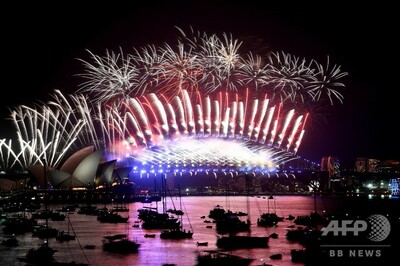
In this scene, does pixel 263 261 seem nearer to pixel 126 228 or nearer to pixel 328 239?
pixel 328 239

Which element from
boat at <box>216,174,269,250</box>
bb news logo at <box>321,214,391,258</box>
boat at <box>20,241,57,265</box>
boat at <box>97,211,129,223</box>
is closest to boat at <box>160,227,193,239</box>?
boat at <box>216,174,269,250</box>

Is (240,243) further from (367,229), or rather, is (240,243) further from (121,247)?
(367,229)

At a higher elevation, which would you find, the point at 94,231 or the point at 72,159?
the point at 72,159

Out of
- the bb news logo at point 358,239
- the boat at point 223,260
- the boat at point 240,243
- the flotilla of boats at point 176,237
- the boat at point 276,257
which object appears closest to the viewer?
the boat at point 223,260

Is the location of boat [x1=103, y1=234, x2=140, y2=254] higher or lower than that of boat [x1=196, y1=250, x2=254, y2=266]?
higher

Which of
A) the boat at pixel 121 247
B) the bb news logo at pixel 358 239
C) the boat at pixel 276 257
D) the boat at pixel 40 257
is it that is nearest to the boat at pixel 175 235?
the boat at pixel 121 247

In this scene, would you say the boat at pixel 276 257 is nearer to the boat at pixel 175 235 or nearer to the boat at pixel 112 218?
the boat at pixel 175 235

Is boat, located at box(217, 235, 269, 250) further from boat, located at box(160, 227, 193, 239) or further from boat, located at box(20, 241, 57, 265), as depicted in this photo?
boat, located at box(20, 241, 57, 265)

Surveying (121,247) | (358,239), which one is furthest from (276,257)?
(121,247)

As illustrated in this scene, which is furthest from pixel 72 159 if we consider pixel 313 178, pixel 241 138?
pixel 313 178

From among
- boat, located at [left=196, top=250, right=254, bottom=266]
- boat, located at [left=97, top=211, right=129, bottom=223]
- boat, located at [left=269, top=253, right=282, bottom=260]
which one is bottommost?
boat, located at [left=269, top=253, right=282, bottom=260]

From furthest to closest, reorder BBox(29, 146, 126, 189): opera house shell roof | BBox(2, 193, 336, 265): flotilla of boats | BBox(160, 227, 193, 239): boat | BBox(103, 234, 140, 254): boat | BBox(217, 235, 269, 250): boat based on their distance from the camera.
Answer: BBox(29, 146, 126, 189): opera house shell roof
BBox(160, 227, 193, 239): boat
BBox(103, 234, 140, 254): boat
BBox(217, 235, 269, 250): boat
BBox(2, 193, 336, 265): flotilla of boats
